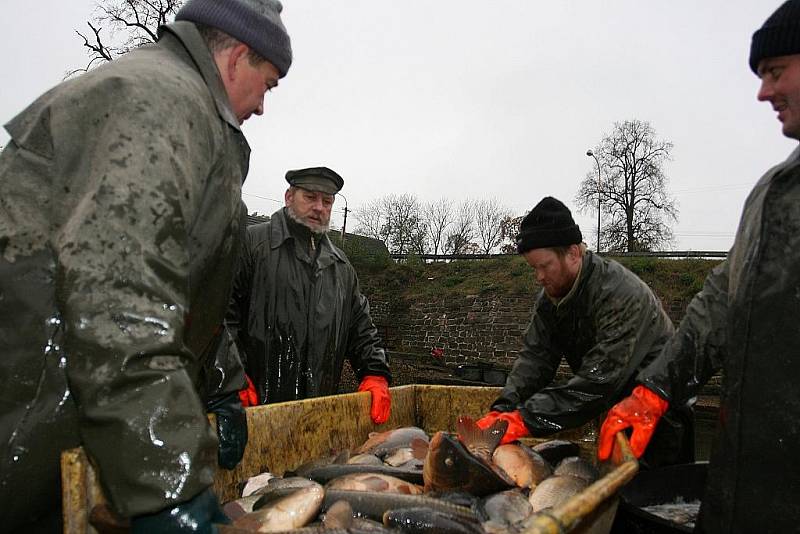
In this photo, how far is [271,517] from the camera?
239 cm

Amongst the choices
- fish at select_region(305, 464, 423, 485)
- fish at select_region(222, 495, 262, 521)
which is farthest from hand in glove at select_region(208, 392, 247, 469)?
fish at select_region(305, 464, 423, 485)

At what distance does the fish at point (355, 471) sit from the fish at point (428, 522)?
0.73 m

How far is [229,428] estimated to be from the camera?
290 cm

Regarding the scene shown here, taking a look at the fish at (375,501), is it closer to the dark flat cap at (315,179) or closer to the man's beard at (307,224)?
the man's beard at (307,224)

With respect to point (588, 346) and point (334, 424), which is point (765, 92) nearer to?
point (588, 346)

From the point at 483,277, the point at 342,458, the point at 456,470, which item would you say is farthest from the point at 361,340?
the point at 483,277

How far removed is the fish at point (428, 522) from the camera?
7.04ft

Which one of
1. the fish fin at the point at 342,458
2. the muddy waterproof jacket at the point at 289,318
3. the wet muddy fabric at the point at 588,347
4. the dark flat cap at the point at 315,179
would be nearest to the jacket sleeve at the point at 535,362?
the wet muddy fabric at the point at 588,347

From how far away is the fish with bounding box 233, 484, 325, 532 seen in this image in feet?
7.57

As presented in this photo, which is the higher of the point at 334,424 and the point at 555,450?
the point at 334,424

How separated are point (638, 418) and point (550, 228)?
147 centimetres

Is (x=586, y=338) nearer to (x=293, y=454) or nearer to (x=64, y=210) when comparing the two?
(x=293, y=454)

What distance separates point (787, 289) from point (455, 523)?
1.50 m

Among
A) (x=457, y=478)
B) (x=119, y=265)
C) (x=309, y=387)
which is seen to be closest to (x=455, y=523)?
(x=457, y=478)
